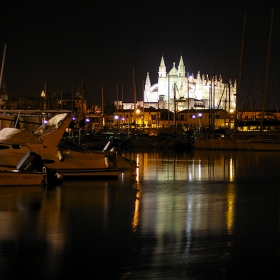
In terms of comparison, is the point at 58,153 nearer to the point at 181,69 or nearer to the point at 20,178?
the point at 20,178

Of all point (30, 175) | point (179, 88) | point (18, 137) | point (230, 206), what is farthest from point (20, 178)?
point (179, 88)

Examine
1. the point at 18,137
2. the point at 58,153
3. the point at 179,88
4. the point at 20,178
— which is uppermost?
the point at 179,88

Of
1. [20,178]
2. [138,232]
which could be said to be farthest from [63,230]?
[20,178]

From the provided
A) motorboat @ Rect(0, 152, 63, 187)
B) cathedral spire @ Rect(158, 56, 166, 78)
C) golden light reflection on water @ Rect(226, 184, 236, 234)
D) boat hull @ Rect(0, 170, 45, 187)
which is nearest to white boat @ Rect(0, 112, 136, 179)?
motorboat @ Rect(0, 152, 63, 187)

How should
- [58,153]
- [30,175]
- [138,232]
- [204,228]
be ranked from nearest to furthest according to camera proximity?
[138,232], [204,228], [30,175], [58,153]

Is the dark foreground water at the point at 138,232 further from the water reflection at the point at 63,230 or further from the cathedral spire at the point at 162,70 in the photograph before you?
the cathedral spire at the point at 162,70

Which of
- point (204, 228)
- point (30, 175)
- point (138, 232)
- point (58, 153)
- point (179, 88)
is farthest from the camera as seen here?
point (179, 88)

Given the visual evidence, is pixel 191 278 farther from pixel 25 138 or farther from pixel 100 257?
pixel 25 138

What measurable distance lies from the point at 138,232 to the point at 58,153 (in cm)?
861

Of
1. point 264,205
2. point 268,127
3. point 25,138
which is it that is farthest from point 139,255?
point 268,127

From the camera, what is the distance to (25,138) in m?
18.6

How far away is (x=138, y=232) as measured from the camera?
11039 millimetres

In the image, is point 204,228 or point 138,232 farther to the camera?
point 204,228

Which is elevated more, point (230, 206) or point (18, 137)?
point (18, 137)
